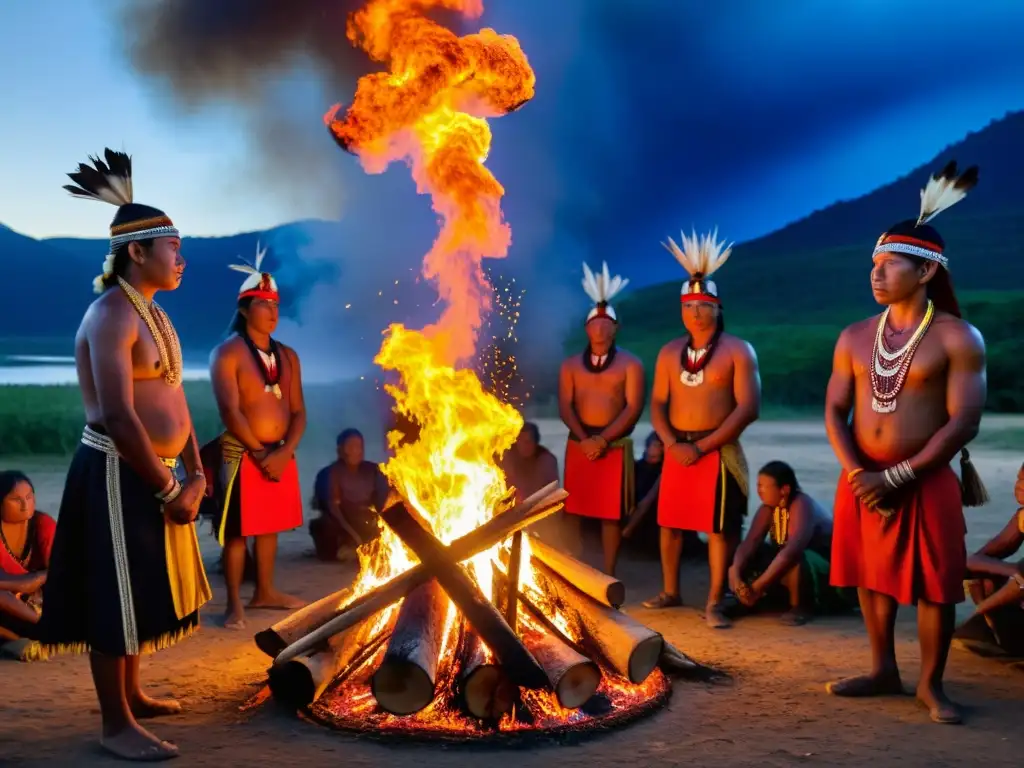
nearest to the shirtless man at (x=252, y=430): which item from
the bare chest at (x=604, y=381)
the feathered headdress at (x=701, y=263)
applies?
the bare chest at (x=604, y=381)

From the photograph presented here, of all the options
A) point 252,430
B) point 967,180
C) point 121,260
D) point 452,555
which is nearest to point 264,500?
point 252,430

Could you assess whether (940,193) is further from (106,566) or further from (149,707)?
(149,707)

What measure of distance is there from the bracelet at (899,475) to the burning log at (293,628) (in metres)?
2.85

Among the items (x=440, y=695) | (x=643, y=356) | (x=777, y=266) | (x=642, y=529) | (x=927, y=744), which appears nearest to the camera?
(x=927, y=744)

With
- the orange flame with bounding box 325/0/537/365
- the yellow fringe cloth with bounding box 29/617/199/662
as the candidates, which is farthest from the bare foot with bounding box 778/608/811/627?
the yellow fringe cloth with bounding box 29/617/199/662

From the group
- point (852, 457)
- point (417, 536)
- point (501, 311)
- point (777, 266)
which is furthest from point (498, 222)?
point (777, 266)

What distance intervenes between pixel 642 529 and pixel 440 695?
4.29 metres

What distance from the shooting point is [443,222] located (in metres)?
5.84

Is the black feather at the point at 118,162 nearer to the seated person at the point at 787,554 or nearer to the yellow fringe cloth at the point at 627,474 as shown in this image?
the yellow fringe cloth at the point at 627,474

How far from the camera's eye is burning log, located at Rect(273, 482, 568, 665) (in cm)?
446

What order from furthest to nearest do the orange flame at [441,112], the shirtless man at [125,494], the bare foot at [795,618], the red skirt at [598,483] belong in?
the red skirt at [598,483] → the bare foot at [795,618] → the orange flame at [441,112] → the shirtless man at [125,494]

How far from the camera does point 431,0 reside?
5.80 m

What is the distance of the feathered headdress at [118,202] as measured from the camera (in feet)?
13.0

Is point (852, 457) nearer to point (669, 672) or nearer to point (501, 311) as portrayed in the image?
point (669, 672)
